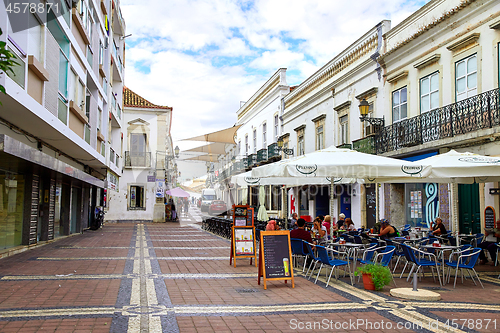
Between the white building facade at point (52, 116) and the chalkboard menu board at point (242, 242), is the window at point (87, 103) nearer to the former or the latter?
the white building facade at point (52, 116)

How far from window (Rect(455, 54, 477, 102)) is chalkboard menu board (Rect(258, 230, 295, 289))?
28.6 ft

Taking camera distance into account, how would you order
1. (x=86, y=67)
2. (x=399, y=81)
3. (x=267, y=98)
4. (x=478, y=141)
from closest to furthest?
(x=478, y=141) < (x=86, y=67) < (x=399, y=81) < (x=267, y=98)

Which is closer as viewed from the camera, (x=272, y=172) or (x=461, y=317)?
(x=461, y=317)

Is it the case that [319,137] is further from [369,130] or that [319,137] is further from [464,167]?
[464,167]

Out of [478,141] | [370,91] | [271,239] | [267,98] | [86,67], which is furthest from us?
[267,98]

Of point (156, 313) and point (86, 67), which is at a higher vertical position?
point (86, 67)

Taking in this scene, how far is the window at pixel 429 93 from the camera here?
1521 cm

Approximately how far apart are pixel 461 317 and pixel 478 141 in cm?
820

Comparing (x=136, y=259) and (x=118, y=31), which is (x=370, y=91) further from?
(x=118, y=31)

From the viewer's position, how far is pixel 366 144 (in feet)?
61.3

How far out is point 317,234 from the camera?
1183cm

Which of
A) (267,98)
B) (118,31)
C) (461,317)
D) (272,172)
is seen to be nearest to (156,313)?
(461,317)

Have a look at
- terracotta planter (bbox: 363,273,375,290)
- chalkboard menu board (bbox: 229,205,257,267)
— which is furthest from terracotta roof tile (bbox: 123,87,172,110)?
terracotta planter (bbox: 363,273,375,290)
